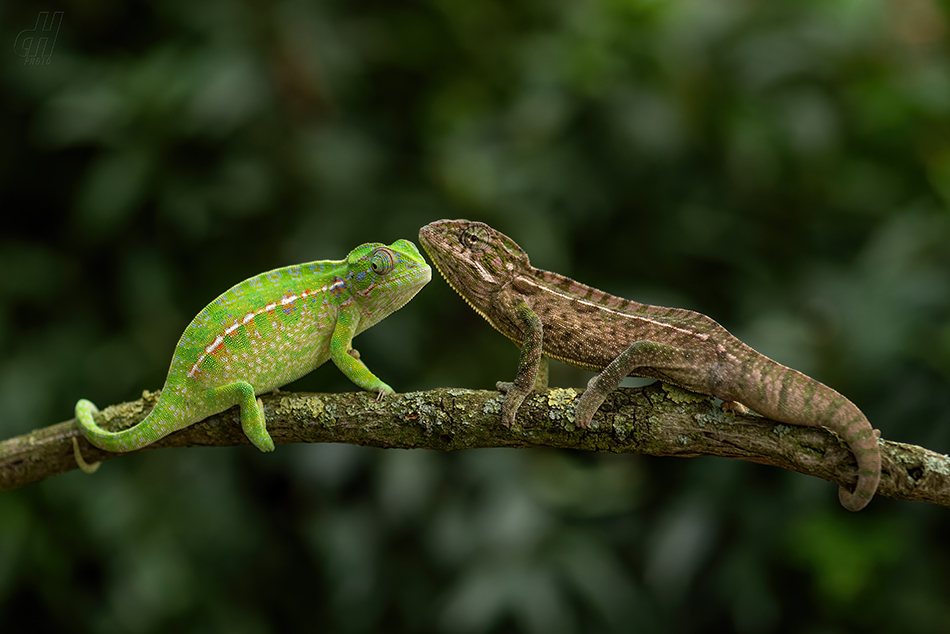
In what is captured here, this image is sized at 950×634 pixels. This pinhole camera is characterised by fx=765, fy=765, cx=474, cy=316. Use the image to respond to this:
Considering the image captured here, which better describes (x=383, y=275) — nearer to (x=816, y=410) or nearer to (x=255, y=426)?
(x=255, y=426)

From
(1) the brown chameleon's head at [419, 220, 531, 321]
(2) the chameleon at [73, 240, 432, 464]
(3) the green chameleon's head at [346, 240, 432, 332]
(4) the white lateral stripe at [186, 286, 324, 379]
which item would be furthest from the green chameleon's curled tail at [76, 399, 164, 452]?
(1) the brown chameleon's head at [419, 220, 531, 321]

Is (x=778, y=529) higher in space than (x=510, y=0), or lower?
lower

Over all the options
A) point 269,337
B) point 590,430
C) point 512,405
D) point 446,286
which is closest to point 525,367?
point 512,405

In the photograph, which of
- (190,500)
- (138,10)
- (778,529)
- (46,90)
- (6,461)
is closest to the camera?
(6,461)

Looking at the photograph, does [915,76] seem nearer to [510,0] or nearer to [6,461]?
[510,0]

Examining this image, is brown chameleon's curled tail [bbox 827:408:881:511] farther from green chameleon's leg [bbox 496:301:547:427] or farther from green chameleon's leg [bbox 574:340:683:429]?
green chameleon's leg [bbox 496:301:547:427]

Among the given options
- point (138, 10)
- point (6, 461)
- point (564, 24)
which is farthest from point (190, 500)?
point (564, 24)
